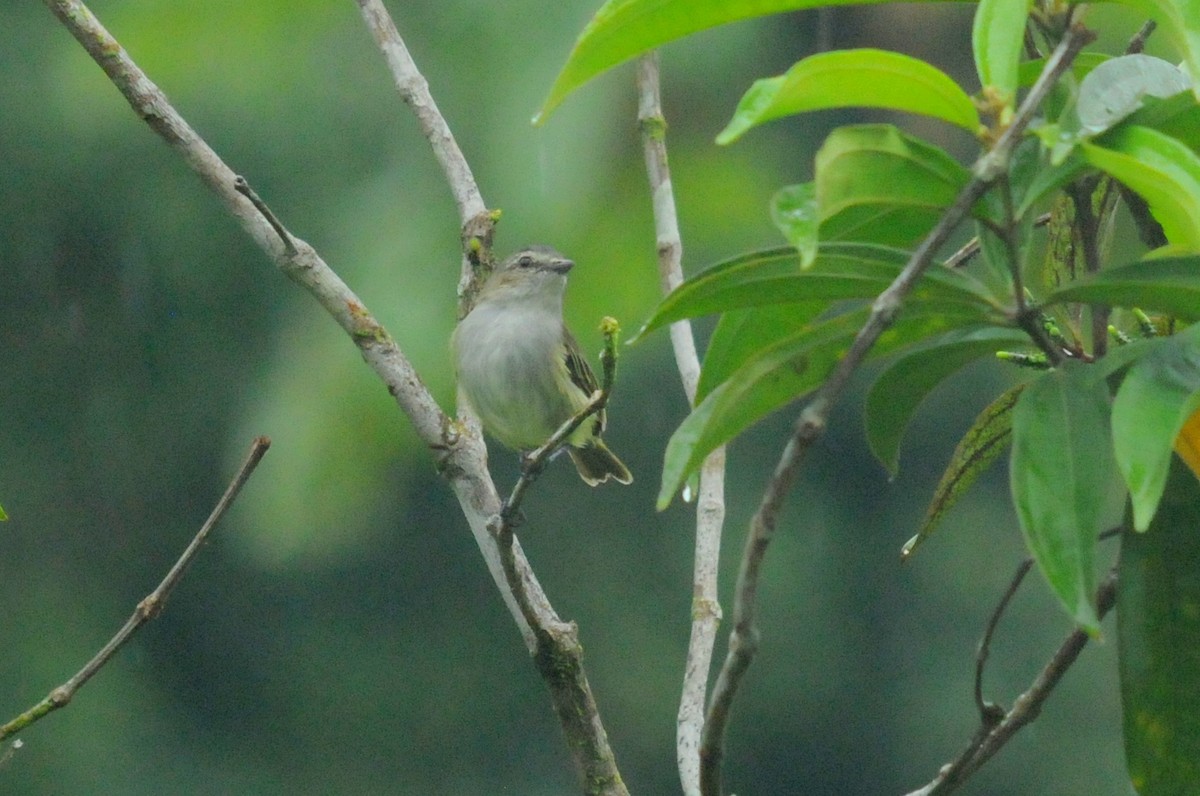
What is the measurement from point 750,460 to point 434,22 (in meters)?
1.25

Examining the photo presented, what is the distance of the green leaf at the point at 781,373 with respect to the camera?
1.76 feet

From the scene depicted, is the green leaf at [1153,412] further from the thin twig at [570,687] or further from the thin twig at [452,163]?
the thin twig at [452,163]

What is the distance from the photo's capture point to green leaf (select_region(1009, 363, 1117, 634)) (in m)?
0.47

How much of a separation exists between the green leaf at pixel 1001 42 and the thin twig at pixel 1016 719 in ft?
0.79

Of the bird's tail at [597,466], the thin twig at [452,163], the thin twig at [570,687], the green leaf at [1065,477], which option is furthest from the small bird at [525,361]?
the green leaf at [1065,477]

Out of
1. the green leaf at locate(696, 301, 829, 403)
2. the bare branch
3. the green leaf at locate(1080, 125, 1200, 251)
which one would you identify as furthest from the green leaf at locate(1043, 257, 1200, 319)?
the bare branch

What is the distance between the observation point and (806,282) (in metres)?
0.54

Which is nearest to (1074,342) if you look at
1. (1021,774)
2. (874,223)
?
(874,223)

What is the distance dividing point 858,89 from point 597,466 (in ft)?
5.11

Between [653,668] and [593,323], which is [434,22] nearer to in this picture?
[593,323]

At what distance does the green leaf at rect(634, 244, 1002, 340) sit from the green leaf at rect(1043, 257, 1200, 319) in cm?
3

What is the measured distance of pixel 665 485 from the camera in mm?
493

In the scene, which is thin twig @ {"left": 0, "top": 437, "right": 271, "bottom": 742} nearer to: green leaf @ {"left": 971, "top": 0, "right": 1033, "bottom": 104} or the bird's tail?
green leaf @ {"left": 971, "top": 0, "right": 1033, "bottom": 104}

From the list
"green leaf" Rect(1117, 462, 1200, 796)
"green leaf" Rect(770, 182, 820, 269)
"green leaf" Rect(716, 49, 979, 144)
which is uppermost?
"green leaf" Rect(716, 49, 979, 144)
